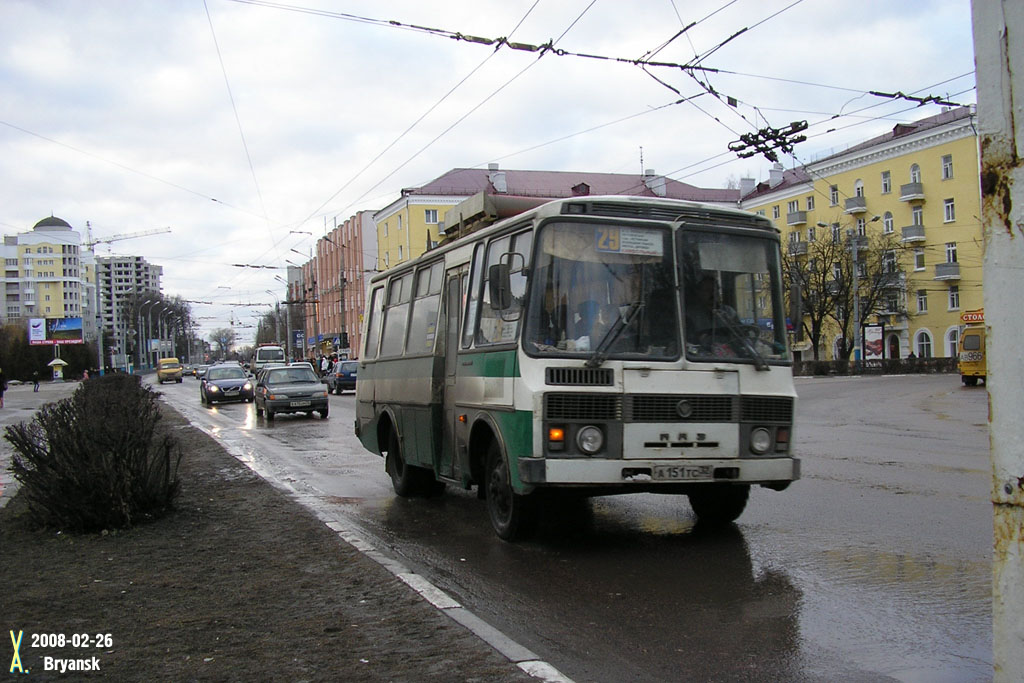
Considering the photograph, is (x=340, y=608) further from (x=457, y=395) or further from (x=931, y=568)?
(x=931, y=568)

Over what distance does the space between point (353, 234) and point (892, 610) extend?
86451mm

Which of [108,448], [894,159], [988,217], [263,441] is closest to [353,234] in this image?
[894,159]

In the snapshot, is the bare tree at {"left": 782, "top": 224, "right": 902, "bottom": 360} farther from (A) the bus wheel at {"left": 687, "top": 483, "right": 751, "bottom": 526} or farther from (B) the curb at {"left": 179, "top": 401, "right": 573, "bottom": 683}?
(B) the curb at {"left": 179, "top": 401, "right": 573, "bottom": 683}

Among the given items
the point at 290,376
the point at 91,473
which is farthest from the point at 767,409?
the point at 290,376

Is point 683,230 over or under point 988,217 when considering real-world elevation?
over

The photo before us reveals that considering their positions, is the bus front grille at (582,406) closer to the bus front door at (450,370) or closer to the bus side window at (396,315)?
the bus front door at (450,370)

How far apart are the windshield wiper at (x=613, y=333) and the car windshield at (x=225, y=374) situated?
34304mm

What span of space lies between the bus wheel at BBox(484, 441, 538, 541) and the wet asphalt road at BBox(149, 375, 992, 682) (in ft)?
0.52

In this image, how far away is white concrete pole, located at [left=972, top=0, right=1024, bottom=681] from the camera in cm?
275

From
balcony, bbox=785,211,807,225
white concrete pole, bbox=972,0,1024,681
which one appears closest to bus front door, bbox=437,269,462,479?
white concrete pole, bbox=972,0,1024,681

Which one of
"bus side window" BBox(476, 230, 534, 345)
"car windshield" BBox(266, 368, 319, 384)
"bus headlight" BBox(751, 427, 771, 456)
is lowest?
"bus headlight" BBox(751, 427, 771, 456)

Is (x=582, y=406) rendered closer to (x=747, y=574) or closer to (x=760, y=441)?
(x=760, y=441)

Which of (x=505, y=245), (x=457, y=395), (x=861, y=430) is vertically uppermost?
(x=505, y=245)

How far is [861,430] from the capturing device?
1816 cm
